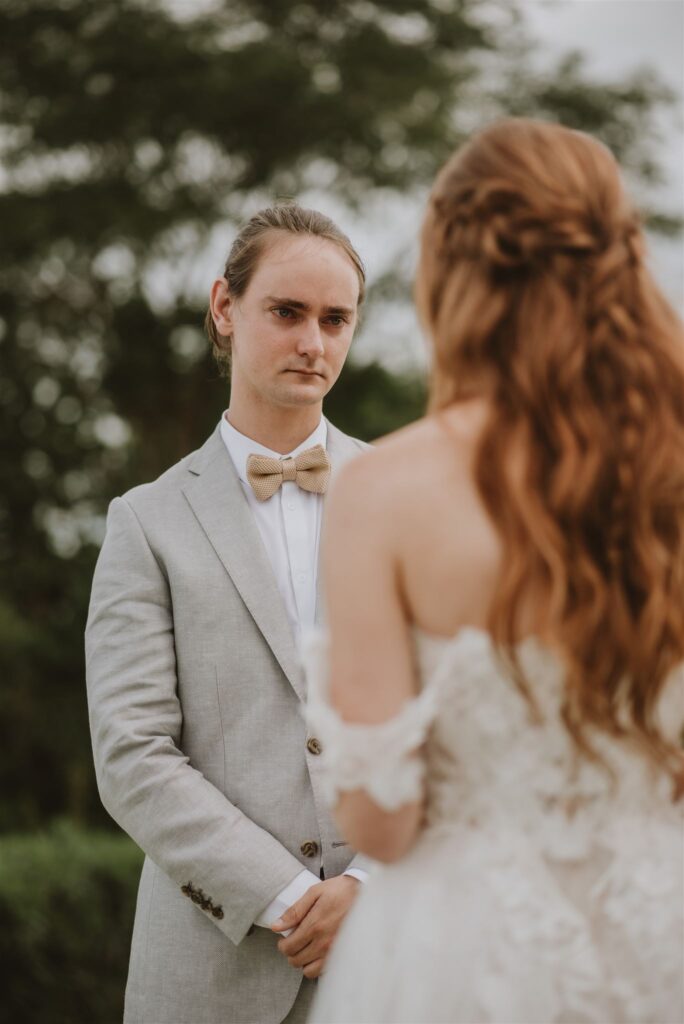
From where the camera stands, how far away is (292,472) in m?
2.79

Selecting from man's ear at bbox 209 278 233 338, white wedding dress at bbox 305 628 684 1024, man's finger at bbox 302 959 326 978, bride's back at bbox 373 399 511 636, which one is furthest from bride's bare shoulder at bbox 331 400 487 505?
man's ear at bbox 209 278 233 338

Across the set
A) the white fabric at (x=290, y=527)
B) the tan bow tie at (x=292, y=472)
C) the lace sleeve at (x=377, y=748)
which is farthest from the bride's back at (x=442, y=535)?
the tan bow tie at (x=292, y=472)

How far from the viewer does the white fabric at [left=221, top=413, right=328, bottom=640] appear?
2.67 metres

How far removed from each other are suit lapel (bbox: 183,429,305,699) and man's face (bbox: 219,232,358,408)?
21cm

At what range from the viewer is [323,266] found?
109 inches

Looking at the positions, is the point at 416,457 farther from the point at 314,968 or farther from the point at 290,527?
the point at 314,968

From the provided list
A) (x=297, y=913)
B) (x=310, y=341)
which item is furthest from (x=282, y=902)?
(x=310, y=341)

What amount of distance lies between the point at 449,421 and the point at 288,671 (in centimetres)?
96

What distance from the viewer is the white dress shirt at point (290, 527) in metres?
2.67

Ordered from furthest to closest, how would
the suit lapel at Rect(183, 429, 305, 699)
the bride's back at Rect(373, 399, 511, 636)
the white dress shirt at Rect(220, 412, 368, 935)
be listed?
the white dress shirt at Rect(220, 412, 368, 935), the suit lapel at Rect(183, 429, 305, 699), the bride's back at Rect(373, 399, 511, 636)

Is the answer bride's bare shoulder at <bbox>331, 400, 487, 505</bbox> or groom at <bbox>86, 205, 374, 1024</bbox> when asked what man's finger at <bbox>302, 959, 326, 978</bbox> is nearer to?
groom at <bbox>86, 205, 374, 1024</bbox>

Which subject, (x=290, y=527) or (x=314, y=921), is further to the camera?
(x=290, y=527)

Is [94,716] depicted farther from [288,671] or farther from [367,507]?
[367,507]

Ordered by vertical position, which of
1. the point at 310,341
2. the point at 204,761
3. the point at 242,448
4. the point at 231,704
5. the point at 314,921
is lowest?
the point at 314,921
